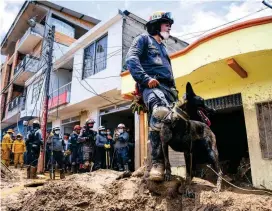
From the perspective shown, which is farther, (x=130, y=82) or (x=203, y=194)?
(x=130, y=82)

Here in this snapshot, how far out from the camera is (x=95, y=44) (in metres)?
13.3

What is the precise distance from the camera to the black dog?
8.54 feet

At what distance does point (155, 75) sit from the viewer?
3.04 metres

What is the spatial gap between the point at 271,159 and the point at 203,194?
453cm

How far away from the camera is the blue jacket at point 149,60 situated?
2.99 metres

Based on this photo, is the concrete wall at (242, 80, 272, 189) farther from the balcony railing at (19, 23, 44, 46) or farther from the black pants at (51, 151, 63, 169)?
the balcony railing at (19, 23, 44, 46)

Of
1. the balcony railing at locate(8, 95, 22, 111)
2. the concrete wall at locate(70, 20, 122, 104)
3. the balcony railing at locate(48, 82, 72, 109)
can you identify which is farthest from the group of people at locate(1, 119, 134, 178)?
the balcony railing at locate(8, 95, 22, 111)

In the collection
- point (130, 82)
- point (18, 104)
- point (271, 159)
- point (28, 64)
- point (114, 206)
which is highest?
point (28, 64)

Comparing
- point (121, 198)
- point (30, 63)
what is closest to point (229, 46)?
point (121, 198)

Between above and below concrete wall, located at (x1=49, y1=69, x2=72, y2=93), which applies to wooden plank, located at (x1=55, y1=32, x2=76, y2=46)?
above

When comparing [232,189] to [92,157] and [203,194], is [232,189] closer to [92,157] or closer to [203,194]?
[203,194]

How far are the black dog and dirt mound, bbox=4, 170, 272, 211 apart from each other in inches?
8.9

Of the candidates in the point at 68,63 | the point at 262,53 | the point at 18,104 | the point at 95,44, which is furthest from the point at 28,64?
the point at 262,53

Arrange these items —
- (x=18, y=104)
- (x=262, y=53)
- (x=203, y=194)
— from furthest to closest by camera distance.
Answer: (x=18, y=104)
(x=262, y=53)
(x=203, y=194)
